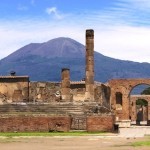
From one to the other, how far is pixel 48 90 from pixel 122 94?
1162 centimetres

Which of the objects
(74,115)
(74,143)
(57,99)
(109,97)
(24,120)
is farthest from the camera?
(109,97)

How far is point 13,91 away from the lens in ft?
151

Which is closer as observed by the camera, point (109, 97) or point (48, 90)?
point (48, 90)

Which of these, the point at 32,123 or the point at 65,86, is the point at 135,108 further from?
the point at 32,123

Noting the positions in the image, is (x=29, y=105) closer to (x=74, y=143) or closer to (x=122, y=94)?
(x=74, y=143)

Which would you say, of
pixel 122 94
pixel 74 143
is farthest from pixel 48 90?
pixel 74 143

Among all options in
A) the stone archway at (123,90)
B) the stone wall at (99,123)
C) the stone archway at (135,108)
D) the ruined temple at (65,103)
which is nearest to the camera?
the ruined temple at (65,103)

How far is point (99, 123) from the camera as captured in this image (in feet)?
100

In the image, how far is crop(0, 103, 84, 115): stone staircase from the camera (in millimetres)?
33438

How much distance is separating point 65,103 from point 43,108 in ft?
5.45

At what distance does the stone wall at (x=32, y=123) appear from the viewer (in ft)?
98.3

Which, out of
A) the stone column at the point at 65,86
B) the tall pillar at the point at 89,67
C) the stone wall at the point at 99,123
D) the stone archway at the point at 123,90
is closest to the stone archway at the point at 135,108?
the stone archway at the point at 123,90

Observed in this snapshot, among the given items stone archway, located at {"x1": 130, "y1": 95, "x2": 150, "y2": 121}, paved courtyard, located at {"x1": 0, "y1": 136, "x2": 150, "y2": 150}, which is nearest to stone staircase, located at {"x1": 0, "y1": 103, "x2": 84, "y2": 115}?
paved courtyard, located at {"x1": 0, "y1": 136, "x2": 150, "y2": 150}

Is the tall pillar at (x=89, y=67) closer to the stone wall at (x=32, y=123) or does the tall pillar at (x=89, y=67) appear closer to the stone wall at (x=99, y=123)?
the stone wall at (x=99, y=123)
